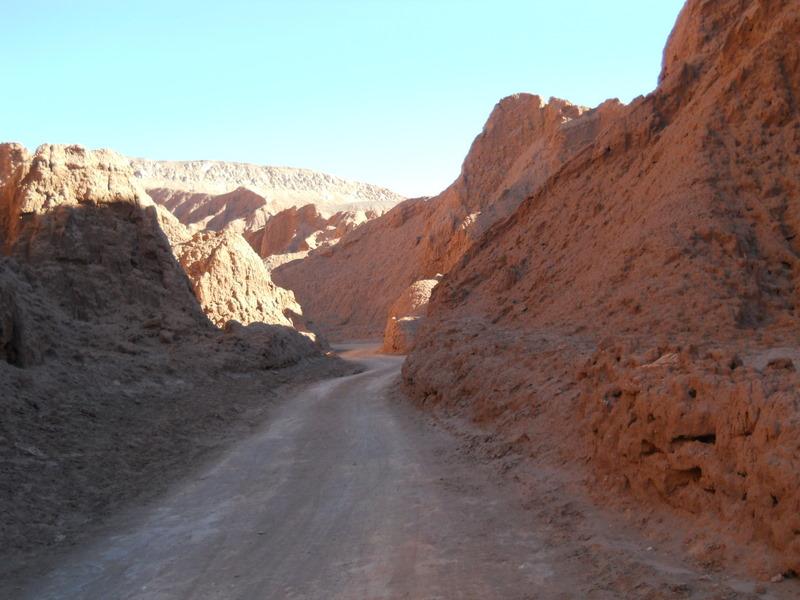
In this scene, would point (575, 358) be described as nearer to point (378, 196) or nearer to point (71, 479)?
point (71, 479)

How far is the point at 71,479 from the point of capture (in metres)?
8.31

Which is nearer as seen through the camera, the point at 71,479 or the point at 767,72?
the point at 71,479

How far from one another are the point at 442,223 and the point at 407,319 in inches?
484

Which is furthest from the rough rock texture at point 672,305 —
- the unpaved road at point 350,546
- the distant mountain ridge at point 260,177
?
the distant mountain ridge at point 260,177

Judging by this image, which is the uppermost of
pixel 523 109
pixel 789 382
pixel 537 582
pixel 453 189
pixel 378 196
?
pixel 378 196

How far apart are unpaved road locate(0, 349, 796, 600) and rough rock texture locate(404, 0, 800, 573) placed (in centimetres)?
87

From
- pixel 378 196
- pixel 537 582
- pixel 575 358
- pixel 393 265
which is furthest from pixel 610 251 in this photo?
pixel 378 196

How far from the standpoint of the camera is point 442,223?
45.7m

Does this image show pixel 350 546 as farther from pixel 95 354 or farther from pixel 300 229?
pixel 300 229

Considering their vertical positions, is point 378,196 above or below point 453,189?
above

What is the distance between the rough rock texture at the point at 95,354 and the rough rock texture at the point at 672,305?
4.87 m

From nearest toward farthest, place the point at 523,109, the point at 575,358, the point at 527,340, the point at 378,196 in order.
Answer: the point at 575,358 < the point at 527,340 < the point at 523,109 < the point at 378,196

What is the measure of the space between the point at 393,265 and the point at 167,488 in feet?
153

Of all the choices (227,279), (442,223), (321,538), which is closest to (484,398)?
(321,538)
